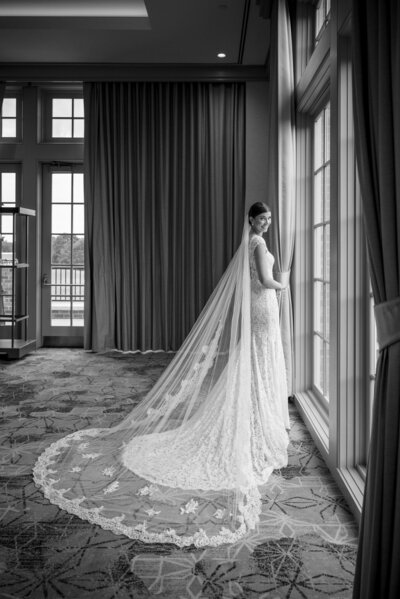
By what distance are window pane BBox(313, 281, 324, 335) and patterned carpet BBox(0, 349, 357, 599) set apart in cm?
107

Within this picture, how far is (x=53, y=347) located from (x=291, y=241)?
13.6 feet

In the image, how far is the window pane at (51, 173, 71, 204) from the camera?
24.3ft

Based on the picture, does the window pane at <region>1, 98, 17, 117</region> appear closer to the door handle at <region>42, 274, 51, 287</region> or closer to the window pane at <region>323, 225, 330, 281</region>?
the door handle at <region>42, 274, 51, 287</region>

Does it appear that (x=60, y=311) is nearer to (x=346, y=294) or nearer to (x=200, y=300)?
(x=200, y=300)

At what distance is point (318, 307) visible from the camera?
4344mm

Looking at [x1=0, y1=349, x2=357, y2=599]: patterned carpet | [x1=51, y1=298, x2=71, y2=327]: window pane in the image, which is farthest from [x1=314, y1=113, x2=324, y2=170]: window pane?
[x1=51, y1=298, x2=71, y2=327]: window pane

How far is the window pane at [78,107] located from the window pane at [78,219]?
120cm

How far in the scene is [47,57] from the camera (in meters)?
6.58

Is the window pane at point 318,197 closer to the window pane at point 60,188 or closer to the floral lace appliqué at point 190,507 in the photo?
the floral lace appliqué at point 190,507

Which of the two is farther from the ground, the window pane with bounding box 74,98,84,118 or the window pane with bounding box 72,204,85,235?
the window pane with bounding box 74,98,84,118

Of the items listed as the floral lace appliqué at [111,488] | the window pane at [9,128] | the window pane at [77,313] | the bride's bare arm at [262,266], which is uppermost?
the window pane at [9,128]

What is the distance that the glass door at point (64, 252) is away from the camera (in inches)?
291

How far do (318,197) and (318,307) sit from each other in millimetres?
869

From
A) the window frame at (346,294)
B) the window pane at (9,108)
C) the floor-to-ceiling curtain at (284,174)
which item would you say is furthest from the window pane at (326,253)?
the window pane at (9,108)
